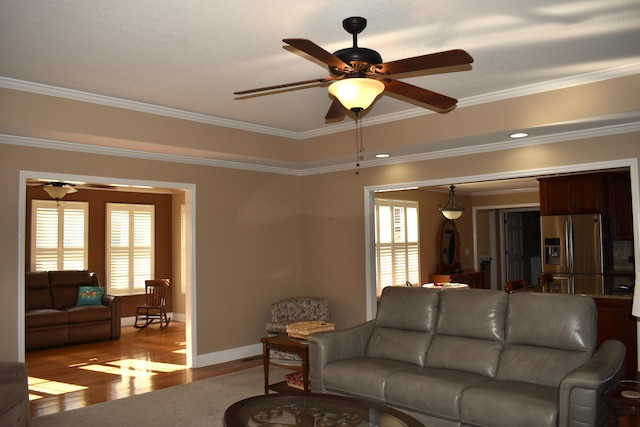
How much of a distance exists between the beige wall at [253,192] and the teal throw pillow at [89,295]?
8.99ft

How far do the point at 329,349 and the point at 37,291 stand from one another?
214 inches

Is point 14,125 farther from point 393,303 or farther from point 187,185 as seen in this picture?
point 393,303

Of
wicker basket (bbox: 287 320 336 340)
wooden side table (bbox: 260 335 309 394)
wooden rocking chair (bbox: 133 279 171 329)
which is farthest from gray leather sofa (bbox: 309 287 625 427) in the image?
wooden rocking chair (bbox: 133 279 171 329)

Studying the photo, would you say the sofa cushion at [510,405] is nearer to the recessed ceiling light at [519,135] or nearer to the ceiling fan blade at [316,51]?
the ceiling fan blade at [316,51]

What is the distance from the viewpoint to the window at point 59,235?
8.35m

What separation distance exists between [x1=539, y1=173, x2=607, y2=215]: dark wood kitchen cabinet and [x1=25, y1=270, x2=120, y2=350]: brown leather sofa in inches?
264

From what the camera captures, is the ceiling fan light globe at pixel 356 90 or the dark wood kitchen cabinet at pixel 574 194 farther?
the dark wood kitchen cabinet at pixel 574 194

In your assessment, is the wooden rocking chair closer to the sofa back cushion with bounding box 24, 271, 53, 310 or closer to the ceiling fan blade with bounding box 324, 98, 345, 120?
the sofa back cushion with bounding box 24, 271, 53, 310

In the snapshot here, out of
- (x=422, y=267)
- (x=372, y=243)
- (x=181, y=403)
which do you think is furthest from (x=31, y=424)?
(x=422, y=267)

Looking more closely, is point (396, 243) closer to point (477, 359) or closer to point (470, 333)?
point (470, 333)

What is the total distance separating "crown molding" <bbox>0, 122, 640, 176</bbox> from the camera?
4852mm

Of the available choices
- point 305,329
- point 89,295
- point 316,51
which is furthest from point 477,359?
point 89,295

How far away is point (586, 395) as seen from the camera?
2.98 metres

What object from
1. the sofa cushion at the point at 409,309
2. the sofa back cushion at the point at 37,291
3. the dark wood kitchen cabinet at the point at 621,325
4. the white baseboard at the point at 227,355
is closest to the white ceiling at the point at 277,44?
the sofa cushion at the point at 409,309
